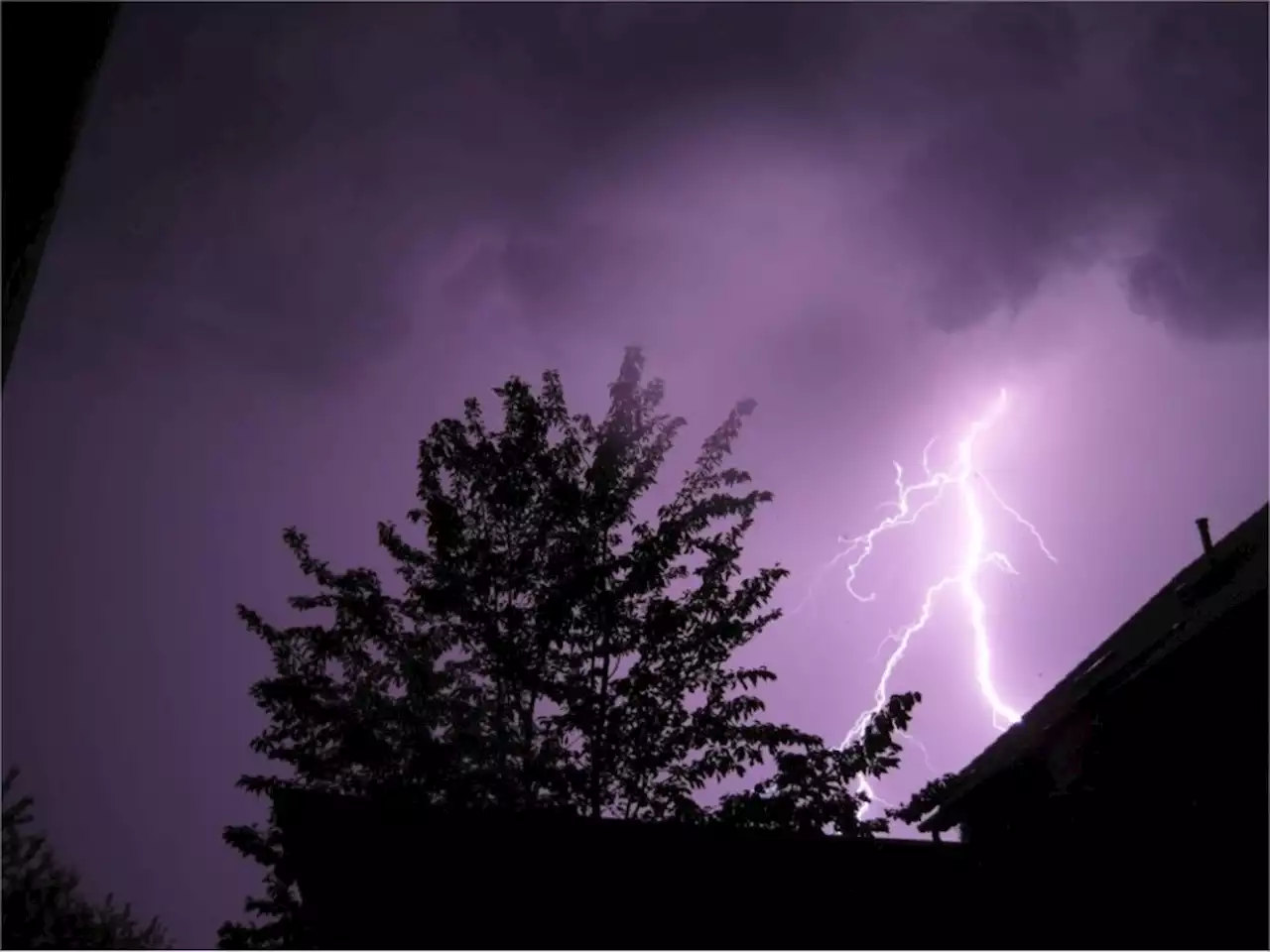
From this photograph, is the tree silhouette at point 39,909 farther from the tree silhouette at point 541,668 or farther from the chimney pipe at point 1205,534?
the chimney pipe at point 1205,534

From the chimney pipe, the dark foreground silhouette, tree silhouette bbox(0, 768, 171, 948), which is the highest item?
the chimney pipe

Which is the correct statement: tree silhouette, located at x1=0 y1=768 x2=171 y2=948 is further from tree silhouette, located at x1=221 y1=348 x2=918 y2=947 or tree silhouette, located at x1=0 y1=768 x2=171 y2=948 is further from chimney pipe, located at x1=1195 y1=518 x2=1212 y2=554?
chimney pipe, located at x1=1195 y1=518 x2=1212 y2=554

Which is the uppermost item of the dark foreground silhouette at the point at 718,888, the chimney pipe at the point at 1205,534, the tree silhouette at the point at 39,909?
the chimney pipe at the point at 1205,534

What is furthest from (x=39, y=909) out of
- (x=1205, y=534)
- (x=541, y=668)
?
(x=1205, y=534)

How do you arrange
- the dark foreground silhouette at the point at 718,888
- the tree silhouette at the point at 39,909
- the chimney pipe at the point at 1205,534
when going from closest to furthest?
1. the dark foreground silhouette at the point at 718,888
2. the chimney pipe at the point at 1205,534
3. the tree silhouette at the point at 39,909

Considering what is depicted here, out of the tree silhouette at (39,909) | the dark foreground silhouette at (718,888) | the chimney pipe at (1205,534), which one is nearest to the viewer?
the dark foreground silhouette at (718,888)

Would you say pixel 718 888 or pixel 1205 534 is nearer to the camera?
pixel 718 888

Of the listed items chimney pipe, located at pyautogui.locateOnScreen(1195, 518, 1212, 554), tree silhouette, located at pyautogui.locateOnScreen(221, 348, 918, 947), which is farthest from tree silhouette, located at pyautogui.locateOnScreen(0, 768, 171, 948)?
chimney pipe, located at pyautogui.locateOnScreen(1195, 518, 1212, 554)

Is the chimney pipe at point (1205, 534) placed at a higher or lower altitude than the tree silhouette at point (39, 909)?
→ higher

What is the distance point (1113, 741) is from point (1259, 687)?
1818 mm

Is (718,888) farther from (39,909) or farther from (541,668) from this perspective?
(39,909)

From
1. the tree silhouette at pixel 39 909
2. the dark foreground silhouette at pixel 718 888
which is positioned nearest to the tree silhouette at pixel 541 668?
the dark foreground silhouette at pixel 718 888

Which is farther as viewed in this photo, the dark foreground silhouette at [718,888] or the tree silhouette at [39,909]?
the tree silhouette at [39,909]

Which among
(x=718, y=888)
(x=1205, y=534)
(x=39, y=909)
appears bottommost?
(x=39, y=909)
